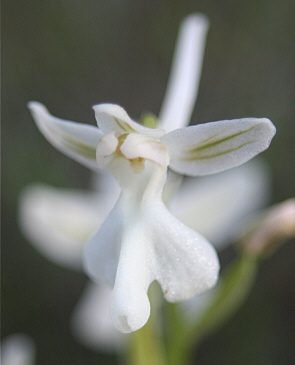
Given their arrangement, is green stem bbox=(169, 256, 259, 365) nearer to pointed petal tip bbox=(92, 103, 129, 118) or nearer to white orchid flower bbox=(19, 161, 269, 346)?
white orchid flower bbox=(19, 161, 269, 346)

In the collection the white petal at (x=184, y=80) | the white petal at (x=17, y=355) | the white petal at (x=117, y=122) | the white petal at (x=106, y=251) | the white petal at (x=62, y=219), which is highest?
the white petal at (x=184, y=80)

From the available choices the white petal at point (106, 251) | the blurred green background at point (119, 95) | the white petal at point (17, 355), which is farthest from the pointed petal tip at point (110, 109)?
the blurred green background at point (119, 95)

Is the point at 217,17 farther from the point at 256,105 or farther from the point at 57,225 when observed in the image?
the point at 57,225

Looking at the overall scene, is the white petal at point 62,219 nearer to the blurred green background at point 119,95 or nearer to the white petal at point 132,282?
the white petal at point 132,282

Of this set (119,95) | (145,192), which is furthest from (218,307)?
(119,95)

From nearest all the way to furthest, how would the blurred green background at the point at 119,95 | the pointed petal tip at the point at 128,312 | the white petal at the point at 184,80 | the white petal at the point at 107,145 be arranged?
the pointed petal tip at the point at 128,312 < the white petal at the point at 107,145 < the white petal at the point at 184,80 < the blurred green background at the point at 119,95

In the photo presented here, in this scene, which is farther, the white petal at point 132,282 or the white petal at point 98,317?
the white petal at point 98,317

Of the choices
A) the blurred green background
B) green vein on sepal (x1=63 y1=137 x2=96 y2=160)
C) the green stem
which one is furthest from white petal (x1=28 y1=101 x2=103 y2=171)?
the blurred green background
